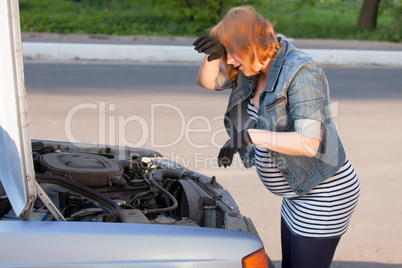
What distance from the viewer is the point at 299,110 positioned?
218 cm

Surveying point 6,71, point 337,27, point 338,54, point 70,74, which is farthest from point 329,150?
point 337,27

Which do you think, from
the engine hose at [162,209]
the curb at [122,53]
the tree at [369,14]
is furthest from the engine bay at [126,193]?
the tree at [369,14]

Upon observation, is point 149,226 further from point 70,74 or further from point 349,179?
point 70,74

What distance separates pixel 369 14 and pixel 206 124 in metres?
18.0

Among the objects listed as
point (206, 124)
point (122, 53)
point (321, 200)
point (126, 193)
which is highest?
point (321, 200)

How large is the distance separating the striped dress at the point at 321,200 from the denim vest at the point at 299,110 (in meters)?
0.07

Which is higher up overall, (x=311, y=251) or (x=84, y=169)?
(x=84, y=169)

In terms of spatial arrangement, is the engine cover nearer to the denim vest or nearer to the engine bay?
the engine bay

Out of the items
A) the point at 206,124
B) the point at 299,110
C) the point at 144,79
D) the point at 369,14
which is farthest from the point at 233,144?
the point at 369,14

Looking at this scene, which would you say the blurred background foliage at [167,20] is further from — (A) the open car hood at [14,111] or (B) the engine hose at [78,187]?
(A) the open car hood at [14,111]

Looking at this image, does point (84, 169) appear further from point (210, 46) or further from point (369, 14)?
point (369, 14)

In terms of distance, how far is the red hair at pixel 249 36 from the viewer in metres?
2.24

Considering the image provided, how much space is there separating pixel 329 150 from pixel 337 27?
21.6m

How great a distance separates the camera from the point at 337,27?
73.5 feet
